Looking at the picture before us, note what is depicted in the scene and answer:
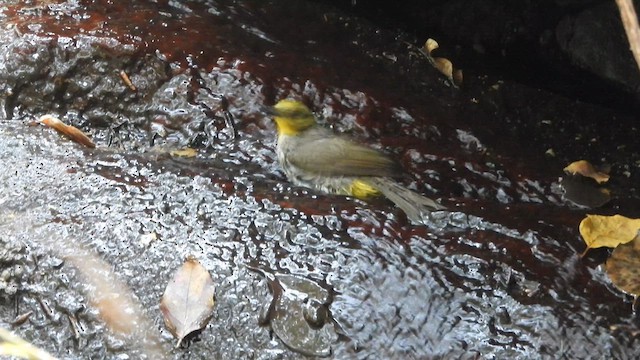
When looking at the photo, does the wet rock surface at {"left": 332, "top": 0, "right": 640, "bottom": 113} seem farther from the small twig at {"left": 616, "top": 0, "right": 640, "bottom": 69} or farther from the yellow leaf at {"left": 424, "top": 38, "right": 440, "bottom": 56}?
the small twig at {"left": 616, "top": 0, "right": 640, "bottom": 69}

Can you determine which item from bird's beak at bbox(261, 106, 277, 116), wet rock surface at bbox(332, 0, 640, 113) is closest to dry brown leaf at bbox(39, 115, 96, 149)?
bird's beak at bbox(261, 106, 277, 116)

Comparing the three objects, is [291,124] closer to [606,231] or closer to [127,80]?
[127,80]

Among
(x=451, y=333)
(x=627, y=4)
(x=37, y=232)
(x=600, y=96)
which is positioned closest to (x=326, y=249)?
(x=451, y=333)

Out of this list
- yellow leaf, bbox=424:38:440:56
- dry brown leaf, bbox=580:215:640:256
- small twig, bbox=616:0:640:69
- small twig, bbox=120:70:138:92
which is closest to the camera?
small twig, bbox=616:0:640:69

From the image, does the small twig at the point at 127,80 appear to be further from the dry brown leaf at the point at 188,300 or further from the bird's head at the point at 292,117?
the dry brown leaf at the point at 188,300

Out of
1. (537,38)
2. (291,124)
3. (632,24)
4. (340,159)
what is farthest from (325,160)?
(537,38)

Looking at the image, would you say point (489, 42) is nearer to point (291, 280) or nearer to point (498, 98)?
point (498, 98)
